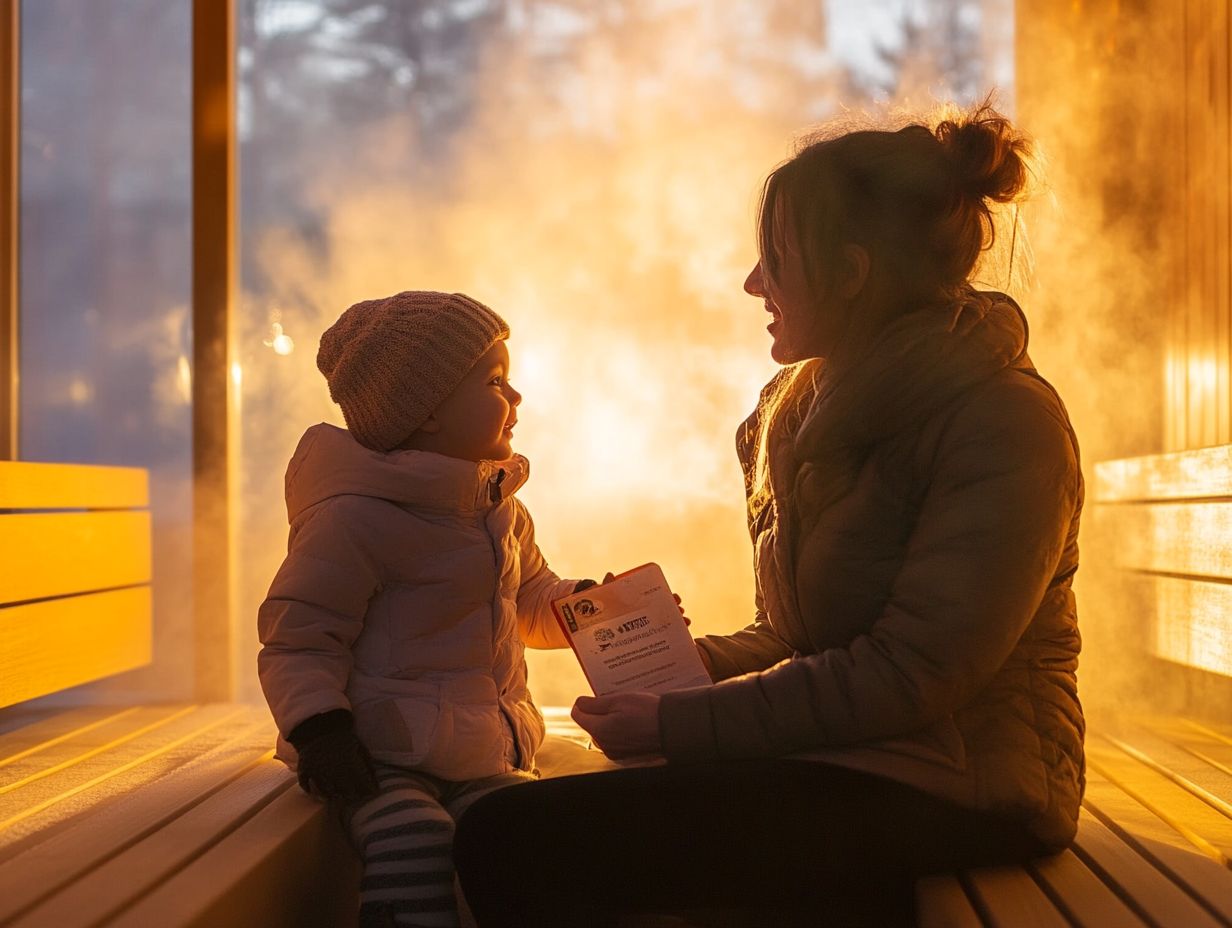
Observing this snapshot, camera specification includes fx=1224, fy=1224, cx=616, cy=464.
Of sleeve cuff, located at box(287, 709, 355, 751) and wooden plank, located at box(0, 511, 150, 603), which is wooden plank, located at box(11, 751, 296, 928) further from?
wooden plank, located at box(0, 511, 150, 603)

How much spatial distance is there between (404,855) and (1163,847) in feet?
2.99

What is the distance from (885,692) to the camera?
123 centimetres

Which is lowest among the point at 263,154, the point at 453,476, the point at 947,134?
the point at 453,476

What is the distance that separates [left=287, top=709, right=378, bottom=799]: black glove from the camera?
143cm

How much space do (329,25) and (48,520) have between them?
4.31 feet

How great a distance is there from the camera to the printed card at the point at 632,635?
160 centimetres

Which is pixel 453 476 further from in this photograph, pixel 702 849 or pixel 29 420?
pixel 29 420

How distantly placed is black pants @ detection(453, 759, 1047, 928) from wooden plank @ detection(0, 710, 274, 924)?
0.43 metres

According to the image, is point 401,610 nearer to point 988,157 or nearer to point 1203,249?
point 988,157

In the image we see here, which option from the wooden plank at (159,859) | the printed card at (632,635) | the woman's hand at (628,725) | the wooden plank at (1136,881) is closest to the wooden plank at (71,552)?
the wooden plank at (159,859)

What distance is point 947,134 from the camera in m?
1.43

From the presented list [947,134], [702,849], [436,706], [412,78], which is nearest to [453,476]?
[436,706]

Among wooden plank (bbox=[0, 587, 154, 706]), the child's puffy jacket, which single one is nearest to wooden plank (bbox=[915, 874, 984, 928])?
the child's puffy jacket

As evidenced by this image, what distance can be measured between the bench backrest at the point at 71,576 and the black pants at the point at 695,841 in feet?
5.14
